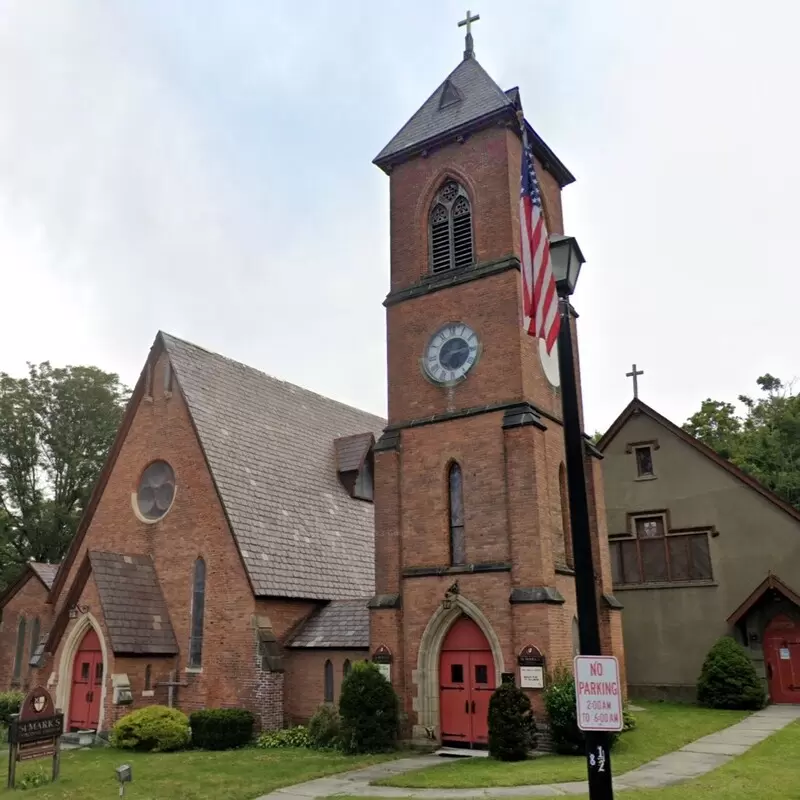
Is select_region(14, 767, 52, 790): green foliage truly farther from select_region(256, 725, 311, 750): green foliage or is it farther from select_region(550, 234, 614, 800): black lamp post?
select_region(550, 234, 614, 800): black lamp post

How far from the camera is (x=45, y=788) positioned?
14.3 m

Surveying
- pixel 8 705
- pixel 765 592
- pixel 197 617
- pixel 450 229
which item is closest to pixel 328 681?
pixel 197 617

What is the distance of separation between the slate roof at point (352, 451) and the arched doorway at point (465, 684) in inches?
426

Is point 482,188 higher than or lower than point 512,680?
higher

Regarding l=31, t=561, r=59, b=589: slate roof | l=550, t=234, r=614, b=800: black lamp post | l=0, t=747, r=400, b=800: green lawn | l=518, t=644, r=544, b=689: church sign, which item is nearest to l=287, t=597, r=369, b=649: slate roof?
l=0, t=747, r=400, b=800: green lawn

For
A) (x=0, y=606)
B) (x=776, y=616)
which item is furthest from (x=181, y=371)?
(x=776, y=616)

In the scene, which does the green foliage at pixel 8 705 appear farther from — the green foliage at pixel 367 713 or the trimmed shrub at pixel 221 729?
the green foliage at pixel 367 713

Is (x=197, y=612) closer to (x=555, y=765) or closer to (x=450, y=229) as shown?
(x=555, y=765)

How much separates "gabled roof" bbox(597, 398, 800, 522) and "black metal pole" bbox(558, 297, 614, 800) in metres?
20.4

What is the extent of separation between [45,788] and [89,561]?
787 cm

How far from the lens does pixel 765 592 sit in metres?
24.1

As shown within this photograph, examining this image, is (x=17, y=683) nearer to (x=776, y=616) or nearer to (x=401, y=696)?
(x=401, y=696)

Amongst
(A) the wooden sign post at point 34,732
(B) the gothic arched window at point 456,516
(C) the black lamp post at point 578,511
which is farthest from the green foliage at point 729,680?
(C) the black lamp post at point 578,511

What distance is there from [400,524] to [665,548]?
40.9ft
